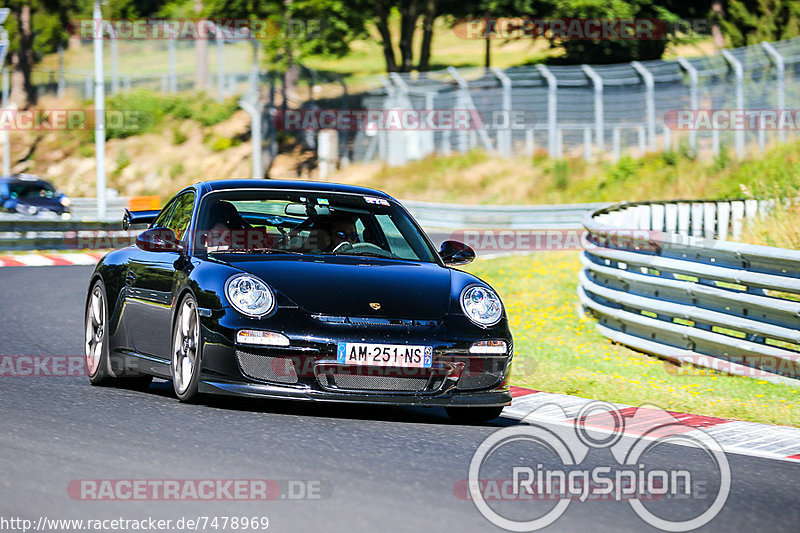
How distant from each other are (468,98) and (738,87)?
458 inches

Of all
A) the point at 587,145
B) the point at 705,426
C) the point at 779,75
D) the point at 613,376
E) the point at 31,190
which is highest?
the point at 779,75

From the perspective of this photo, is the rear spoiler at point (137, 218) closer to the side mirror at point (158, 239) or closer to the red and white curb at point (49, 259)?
the side mirror at point (158, 239)

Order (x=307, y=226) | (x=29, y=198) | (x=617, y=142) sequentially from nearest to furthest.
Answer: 1. (x=307, y=226)
2. (x=29, y=198)
3. (x=617, y=142)

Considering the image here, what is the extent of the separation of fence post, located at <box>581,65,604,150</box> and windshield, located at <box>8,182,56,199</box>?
16228 mm

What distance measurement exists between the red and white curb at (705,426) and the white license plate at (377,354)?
3.62 ft

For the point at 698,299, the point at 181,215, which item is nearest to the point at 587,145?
the point at 698,299

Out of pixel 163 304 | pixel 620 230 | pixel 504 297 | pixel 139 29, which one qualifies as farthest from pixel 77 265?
pixel 139 29

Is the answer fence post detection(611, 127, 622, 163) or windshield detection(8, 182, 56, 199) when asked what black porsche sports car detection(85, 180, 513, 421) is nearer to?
windshield detection(8, 182, 56, 199)

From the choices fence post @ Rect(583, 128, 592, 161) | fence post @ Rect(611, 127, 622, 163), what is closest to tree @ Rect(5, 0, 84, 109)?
fence post @ Rect(583, 128, 592, 161)

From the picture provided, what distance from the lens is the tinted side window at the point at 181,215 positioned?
8.55 metres

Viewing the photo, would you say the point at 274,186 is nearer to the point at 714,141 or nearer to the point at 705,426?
the point at 705,426

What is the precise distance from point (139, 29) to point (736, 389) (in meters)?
77.7

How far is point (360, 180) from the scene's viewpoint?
48.2 m

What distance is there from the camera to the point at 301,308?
23.7 ft
